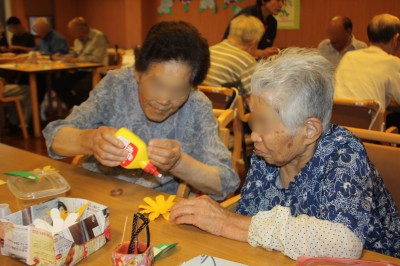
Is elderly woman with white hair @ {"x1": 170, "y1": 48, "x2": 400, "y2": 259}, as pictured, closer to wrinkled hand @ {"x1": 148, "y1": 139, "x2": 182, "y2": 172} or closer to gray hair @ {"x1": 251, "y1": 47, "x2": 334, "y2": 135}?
gray hair @ {"x1": 251, "y1": 47, "x2": 334, "y2": 135}

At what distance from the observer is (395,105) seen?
13.8ft

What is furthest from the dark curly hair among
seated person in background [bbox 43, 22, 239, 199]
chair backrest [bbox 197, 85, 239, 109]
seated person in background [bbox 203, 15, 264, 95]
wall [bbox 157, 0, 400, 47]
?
wall [bbox 157, 0, 400, 47]

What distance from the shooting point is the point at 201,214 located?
1.50 m

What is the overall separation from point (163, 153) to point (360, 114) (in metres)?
1.88

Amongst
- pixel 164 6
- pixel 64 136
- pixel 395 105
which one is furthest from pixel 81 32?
pixel 64 136

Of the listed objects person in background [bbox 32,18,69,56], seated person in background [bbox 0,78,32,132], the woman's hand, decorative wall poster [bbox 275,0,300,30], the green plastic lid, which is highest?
decorative wall poster [bbox 275,0,300,30]

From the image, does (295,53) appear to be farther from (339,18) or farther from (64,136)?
(339,18)

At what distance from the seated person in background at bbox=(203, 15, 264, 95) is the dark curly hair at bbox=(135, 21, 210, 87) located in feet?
6.96

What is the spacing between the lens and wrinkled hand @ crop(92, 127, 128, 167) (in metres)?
1.58

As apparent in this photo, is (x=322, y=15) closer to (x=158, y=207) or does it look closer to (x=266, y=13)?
(x=266, y=13)

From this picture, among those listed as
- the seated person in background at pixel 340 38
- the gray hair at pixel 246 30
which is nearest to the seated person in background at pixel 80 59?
the gray hair at pixel 246 30

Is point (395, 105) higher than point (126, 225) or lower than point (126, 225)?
lower

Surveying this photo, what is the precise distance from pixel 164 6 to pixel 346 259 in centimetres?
834

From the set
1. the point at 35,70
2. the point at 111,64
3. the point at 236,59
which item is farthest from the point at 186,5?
the point at 236,59
